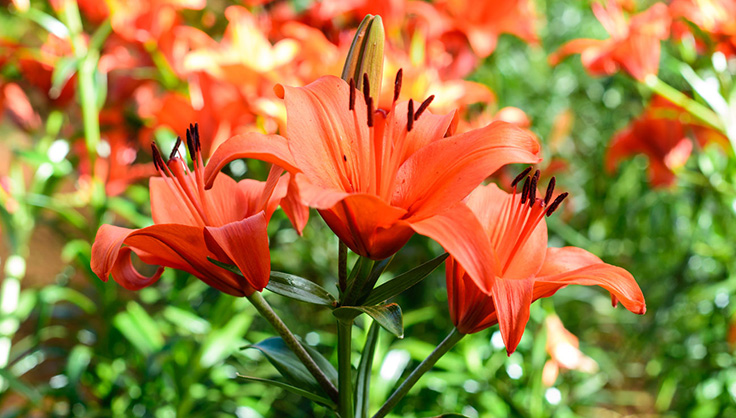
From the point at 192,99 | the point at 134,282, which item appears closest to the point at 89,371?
the point at 192,99

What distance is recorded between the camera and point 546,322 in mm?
974

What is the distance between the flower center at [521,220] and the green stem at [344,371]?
0.11 m

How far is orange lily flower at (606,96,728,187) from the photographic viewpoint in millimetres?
1047

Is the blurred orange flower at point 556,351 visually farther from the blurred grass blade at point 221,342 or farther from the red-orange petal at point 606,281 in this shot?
the red-orange petal at point 606,281

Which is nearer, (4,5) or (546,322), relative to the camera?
(546,322)

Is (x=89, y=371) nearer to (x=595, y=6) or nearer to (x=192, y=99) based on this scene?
(x=192, y=99)

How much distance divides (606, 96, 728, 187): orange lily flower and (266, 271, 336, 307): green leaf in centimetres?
86

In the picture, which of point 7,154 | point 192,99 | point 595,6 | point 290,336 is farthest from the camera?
point 7,154

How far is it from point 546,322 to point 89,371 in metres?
0.84

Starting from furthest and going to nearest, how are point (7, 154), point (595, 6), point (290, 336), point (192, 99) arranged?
point (7, 154), point (595, 6), point (192, 99), point (290, 336)

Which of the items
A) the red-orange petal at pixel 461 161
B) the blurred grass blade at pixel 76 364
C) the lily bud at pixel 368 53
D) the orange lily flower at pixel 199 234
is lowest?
the blurred grass blade at pixel 76 364

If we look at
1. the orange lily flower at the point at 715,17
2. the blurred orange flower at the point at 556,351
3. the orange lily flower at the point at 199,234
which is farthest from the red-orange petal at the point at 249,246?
the orange lily flower at the point at 715,17

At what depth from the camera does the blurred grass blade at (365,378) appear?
A: 0.40 m

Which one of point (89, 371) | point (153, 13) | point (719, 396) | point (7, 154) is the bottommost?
point (719, 396)
